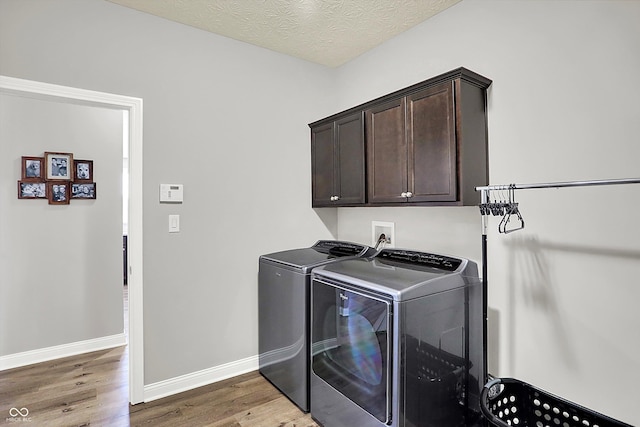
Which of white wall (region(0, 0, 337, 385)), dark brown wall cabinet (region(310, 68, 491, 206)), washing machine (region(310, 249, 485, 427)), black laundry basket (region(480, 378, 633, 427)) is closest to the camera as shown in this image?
black laundry basket (region(480, 378, 633, 427))

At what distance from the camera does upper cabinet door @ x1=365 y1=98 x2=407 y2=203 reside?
7.32 feet

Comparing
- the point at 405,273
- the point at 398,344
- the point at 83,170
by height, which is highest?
the point at 83,170

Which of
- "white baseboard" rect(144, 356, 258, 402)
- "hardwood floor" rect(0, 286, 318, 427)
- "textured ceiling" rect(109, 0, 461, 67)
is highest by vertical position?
"textured ceiling" rect(109, 0, 461, 67)

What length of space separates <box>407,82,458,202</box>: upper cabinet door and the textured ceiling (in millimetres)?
680

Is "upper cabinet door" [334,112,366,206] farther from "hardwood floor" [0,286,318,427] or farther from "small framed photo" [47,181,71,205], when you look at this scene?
"small framed photo" [47,181,71,205]

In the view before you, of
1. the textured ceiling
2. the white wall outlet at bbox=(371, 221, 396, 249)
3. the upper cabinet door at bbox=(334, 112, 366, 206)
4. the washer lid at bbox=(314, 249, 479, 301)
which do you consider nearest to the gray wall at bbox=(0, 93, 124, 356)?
the textured ceiling

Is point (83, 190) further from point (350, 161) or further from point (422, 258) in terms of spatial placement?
point (422, 258)

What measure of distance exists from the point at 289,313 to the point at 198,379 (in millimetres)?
904

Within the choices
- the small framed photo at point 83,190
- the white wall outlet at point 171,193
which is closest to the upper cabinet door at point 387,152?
the white wall outlet at point 171,193

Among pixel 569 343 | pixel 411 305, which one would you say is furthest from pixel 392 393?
pixel 569 343

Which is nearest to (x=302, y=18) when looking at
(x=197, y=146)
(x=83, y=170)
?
(x=197, y=146)

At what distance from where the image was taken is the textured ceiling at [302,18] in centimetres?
224

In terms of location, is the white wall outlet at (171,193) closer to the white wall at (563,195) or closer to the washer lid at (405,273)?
the washer lid at (405,273)

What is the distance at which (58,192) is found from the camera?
10.5ft
